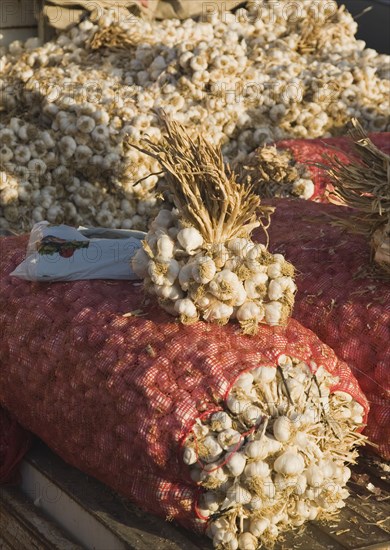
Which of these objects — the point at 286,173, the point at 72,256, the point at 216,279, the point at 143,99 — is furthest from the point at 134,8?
the point at 216,279

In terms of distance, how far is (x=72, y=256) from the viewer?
10.3 ft

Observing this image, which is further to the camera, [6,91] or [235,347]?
[6,91]

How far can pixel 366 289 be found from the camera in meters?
2.99

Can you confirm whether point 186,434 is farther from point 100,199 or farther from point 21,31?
point 21,31

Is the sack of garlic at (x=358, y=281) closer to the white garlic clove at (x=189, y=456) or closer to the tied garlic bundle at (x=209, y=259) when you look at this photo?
the tied garlic bundle at (x=209, y=259)

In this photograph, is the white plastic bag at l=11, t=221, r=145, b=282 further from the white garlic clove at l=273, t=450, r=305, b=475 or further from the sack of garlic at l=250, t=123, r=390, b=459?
the white garlic clove at l=273, t=450, r=305, b=475

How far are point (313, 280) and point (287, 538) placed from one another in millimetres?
915

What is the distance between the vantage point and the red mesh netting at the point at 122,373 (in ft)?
8.17

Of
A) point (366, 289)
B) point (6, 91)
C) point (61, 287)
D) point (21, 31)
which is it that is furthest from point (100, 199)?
point (366, 289)

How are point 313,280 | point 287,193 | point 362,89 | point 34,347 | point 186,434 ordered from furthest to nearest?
point 362,89
point 287,193
point 313,280
point 34,347
point 186,434

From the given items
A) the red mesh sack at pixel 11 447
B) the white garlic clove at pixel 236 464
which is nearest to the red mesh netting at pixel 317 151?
the red mesh sack at pixel 11 447

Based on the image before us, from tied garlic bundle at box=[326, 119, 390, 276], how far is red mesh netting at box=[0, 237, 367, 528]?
40 cm

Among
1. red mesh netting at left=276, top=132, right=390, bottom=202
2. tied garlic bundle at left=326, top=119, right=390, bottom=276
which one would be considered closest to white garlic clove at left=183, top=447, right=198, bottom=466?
tied garlic bundle at left=326, top=119, right=390, bottom=276

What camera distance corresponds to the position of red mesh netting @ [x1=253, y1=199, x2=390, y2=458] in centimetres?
287
